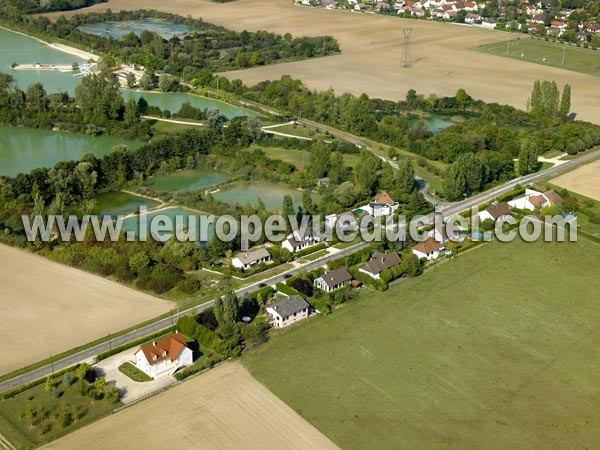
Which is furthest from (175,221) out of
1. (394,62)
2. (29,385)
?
(394,62)

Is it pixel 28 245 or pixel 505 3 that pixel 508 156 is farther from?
pixel 505 3

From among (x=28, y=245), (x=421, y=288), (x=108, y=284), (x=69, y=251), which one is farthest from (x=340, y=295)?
(x=28, y=245)

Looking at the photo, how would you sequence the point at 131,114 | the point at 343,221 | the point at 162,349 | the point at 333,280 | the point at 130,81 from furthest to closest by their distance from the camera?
the point at 130,81, the point at 131,114, the point at 343,221, the point at 333,280, the point at 162,349

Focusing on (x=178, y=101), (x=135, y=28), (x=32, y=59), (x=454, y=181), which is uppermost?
(x=135, y=28)

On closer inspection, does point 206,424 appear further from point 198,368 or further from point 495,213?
point 495,213

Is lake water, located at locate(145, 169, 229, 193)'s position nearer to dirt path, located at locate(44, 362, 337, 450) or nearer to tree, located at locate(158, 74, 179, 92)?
tree, located at locate(158, 74, 179, 92)

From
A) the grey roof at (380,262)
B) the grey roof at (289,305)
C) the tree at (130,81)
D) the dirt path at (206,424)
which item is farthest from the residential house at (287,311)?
the tree at (130,81)
